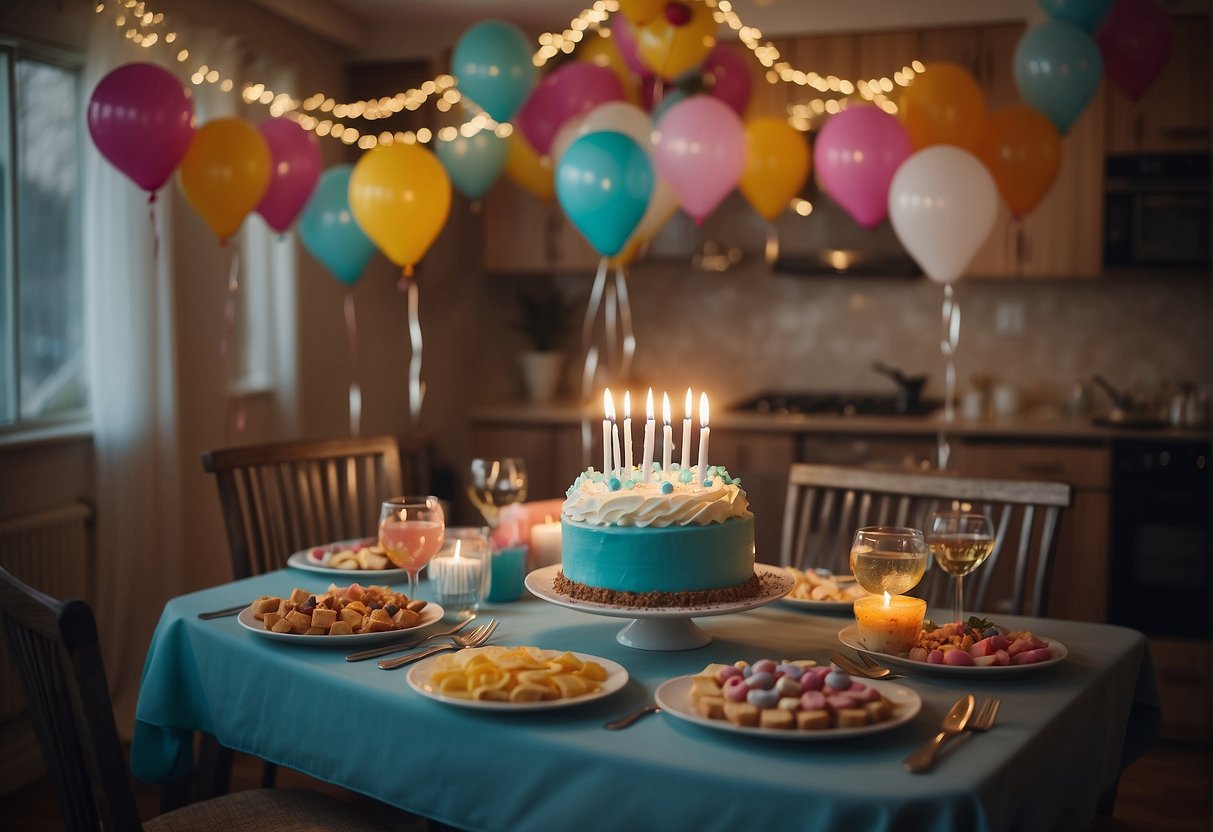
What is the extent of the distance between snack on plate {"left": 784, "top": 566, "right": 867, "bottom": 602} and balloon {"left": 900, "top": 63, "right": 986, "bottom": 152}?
1490mm

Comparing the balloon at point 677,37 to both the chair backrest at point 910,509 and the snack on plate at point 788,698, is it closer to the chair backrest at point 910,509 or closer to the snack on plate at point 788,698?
the chair backrest at point 910,509

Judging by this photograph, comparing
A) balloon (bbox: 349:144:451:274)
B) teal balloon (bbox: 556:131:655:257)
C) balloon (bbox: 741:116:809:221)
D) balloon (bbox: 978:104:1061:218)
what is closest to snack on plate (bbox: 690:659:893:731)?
teal balloon (bbox: 556:131:655:257)

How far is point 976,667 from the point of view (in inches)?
62.5

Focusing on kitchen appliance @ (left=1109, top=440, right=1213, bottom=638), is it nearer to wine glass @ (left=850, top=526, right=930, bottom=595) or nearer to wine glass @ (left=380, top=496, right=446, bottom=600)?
wine glass @ (left=850, top=526, right=930, bottom=595)

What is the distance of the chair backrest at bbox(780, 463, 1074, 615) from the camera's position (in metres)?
2.20

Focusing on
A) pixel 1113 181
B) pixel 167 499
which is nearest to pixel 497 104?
pixel 167 499

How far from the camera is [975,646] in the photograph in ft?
5.40

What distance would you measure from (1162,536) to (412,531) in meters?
2.86

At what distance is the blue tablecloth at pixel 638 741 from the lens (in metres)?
1.25

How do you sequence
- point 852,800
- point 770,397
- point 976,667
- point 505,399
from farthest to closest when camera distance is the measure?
point 505,399 < point 770,397 < point 976,667 < point 852,800

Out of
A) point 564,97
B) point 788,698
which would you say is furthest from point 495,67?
point 788,698

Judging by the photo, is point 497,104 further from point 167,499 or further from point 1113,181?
point 1113,181

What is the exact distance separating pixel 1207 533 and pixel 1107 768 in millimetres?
2447

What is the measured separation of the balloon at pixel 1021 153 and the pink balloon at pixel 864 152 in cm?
24
